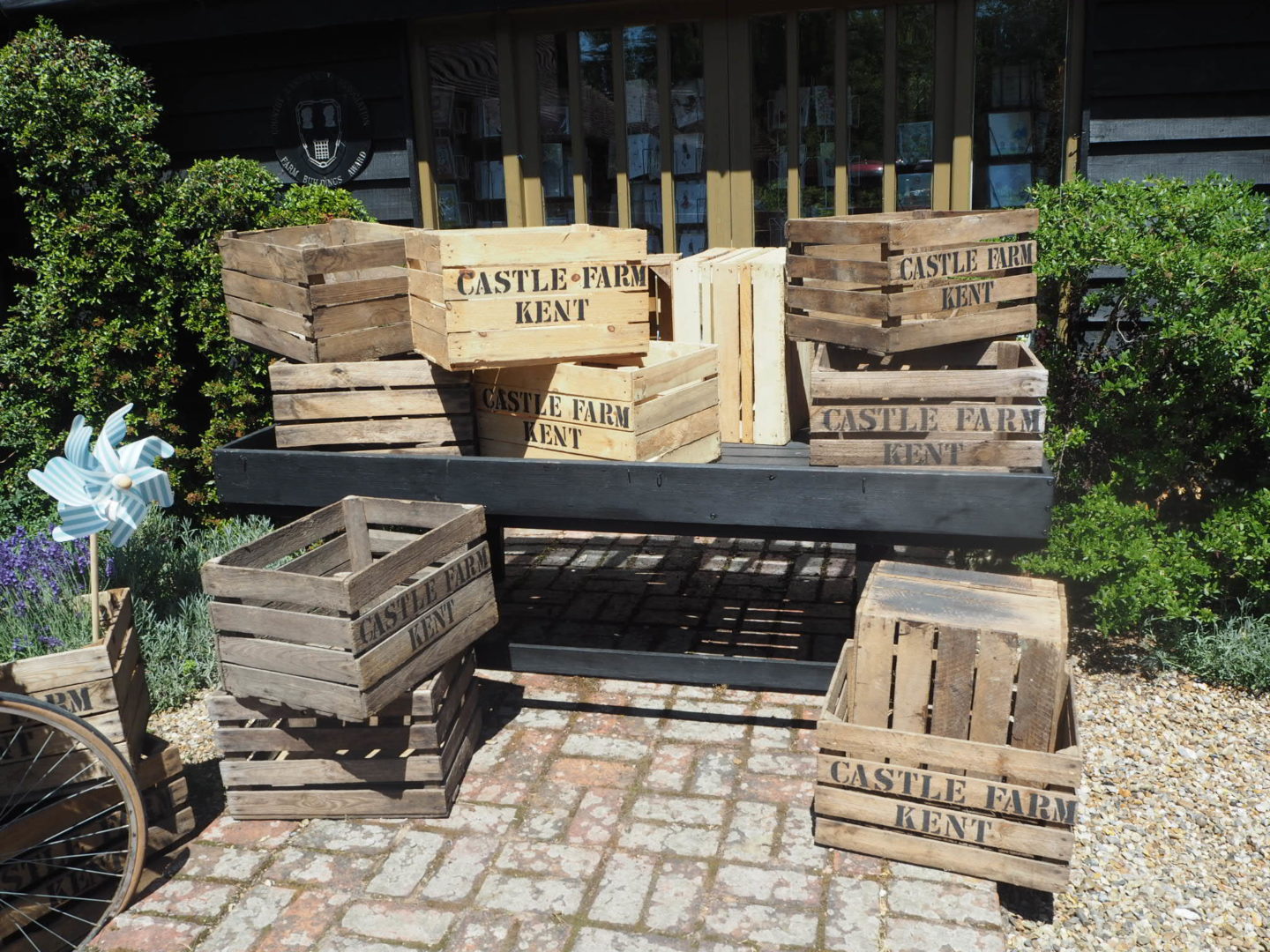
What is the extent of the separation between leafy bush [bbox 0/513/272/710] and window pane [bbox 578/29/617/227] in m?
3.05

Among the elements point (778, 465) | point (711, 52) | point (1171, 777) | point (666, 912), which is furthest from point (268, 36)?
point (1171, 777)

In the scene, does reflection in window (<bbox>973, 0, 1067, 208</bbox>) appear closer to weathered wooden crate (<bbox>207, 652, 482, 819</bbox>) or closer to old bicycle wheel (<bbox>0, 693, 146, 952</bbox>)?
weathered wooden crate (<bbox>207, 652, 482, 819</bbox>)

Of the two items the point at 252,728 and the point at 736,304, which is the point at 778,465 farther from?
the point at 252,728

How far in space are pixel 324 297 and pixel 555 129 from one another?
306cm

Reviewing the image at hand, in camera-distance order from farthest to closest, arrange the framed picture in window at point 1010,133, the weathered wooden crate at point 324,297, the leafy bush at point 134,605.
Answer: the framed picture in window at point 1010,133
the leafy bush at point 134,605
the weathered wooden crate at point 324,297

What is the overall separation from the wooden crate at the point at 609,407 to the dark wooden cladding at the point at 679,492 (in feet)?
0.43

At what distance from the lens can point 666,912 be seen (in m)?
3.60

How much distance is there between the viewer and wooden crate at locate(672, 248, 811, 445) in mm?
4777

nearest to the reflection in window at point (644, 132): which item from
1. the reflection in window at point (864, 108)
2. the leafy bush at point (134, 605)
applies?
the reflection in window at point (864, 108)

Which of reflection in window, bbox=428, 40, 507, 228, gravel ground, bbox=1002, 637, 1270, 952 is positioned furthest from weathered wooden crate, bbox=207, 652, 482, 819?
reflection in window, bbox=428, 40, 507, 228

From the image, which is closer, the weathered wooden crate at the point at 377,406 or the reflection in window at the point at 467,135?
the weathered wooden crate at the point at 377,406

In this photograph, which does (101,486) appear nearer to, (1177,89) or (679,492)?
(679,492)

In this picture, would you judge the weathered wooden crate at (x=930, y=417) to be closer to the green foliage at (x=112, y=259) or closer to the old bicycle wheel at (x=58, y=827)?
the old bicycle wheel at (x=58, y=827)

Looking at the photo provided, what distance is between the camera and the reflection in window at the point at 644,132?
22.9ft
